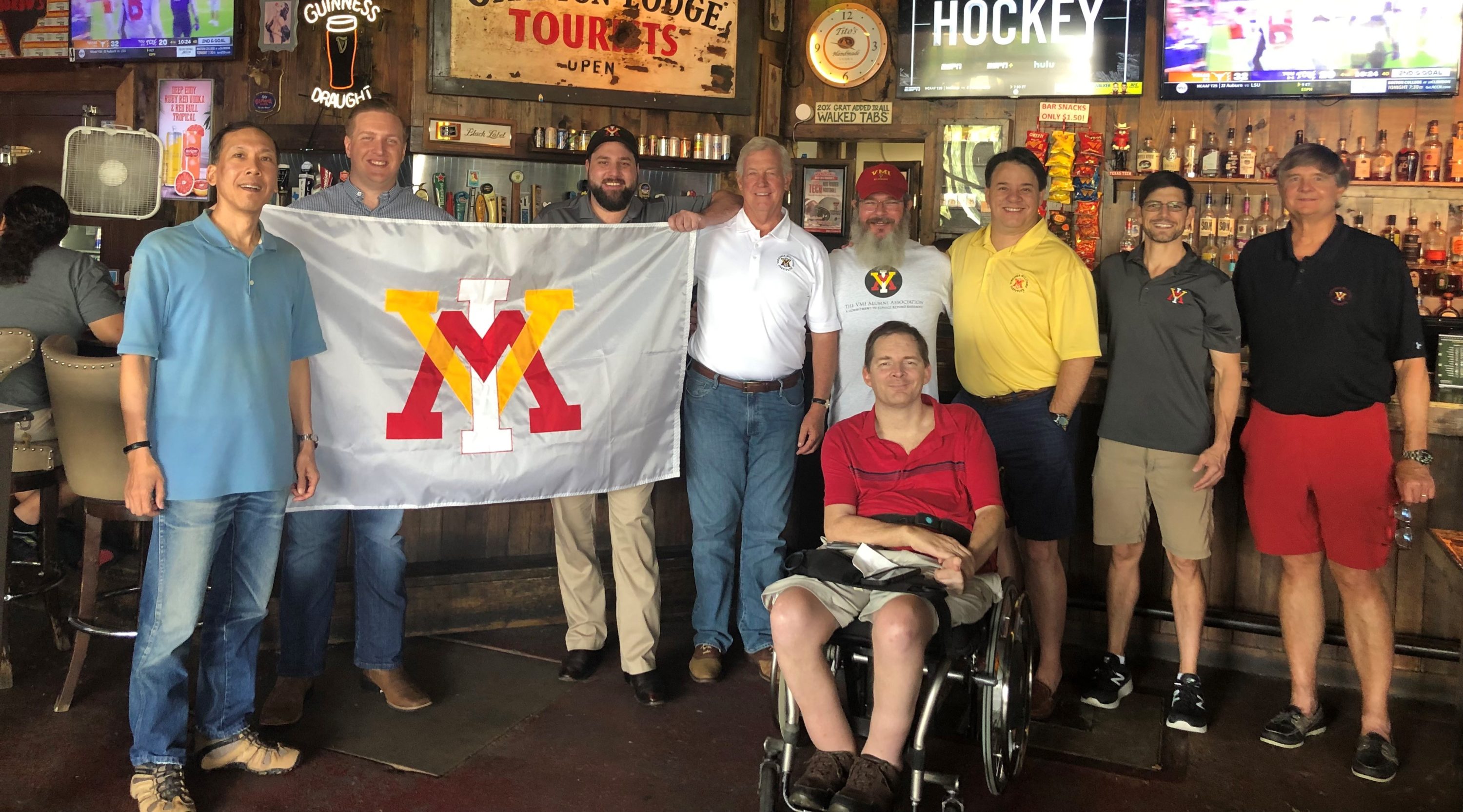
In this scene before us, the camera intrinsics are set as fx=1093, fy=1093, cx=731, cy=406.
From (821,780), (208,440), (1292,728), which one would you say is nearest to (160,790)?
(208,440)

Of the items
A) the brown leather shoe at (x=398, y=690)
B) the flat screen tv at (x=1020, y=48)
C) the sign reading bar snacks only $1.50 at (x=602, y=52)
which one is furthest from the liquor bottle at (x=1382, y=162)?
the brown leather shoe at (x=398, y=690)

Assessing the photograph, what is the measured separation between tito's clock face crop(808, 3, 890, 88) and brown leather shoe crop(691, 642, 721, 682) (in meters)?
3.44

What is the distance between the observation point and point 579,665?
11.8 ft

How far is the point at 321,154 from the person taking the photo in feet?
18.0

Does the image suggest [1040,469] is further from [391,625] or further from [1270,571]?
[391,625]

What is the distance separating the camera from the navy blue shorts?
10.8ft

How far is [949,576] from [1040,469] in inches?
31.3

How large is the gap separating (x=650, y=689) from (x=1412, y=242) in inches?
174

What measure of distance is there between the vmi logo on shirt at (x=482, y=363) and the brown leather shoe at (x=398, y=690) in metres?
0.73

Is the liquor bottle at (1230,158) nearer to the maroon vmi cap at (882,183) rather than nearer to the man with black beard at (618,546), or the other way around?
the maroon vmi cap at (882,183)

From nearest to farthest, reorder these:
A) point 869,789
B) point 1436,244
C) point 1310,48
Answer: point 869,789
point 1310,48
point 1436,244

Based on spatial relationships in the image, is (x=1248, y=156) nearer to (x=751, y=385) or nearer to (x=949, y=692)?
(x=751, y=385)

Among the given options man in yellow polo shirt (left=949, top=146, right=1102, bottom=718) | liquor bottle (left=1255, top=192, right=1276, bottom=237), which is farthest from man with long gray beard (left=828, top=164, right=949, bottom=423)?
liquor bottle (left=1255, top=192, right=1276, bottom=237)

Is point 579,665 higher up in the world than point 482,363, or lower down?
lower down
